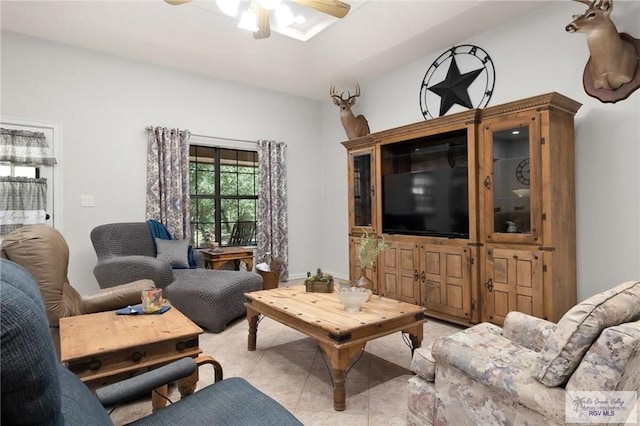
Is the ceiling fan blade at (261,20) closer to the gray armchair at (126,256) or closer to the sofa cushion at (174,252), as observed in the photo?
the gray armchair at (126,256)

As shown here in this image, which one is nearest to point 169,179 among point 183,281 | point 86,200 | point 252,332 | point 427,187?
point 86,200

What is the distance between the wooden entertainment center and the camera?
2891mm

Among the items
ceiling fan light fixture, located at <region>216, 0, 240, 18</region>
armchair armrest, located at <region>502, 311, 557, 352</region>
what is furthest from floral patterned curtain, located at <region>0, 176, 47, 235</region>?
armchair armrest, located at <region>502, 311, 557, 352</region>

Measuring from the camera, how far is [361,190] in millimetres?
4543

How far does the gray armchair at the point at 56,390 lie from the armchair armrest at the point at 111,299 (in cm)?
126

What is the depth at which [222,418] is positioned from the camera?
1.22m

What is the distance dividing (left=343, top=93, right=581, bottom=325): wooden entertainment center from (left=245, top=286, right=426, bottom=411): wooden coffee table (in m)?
1.13

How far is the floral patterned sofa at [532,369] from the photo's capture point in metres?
1.22

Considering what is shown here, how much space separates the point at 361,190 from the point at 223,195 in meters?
2.04

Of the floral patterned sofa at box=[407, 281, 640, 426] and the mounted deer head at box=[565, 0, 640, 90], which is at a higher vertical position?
the mounted deer head at box=[565, 0, 640, 90]

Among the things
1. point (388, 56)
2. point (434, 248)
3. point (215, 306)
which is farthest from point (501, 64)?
point (215, 306)

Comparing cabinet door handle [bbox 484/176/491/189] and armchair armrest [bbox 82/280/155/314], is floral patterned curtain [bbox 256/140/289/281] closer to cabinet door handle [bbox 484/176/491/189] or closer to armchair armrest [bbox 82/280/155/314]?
armchair armrest [bbox 82/280/155/314]

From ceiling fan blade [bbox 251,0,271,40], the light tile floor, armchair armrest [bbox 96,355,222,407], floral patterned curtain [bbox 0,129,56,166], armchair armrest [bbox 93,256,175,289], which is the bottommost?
the light tile floor

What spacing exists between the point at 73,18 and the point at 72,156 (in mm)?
1378
